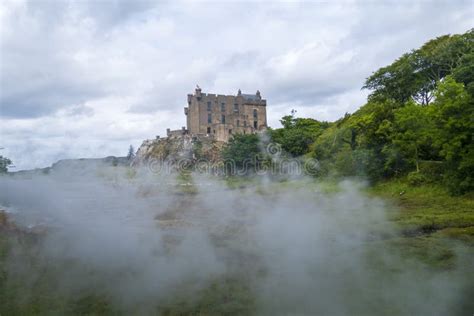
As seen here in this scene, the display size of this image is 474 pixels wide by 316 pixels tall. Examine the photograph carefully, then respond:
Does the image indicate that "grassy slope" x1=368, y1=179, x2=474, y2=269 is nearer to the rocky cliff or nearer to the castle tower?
the rocky cliff

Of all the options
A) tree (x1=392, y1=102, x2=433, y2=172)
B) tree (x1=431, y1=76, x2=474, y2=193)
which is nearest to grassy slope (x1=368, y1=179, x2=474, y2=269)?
tree (x1=431, y1=76, x2=474, y2=193)

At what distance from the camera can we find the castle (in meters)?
70.4

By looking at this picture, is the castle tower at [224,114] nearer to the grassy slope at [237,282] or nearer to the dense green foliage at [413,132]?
the dense green foliage at [413,132]

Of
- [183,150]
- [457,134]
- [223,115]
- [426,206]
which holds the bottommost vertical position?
[426,206]

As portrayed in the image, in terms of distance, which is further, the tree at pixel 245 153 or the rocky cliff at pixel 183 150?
the rocky cliff at pixel 183 150

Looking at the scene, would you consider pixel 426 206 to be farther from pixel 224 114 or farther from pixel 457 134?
pixel 224 114

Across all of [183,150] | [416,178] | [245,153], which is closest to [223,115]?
[183,150]

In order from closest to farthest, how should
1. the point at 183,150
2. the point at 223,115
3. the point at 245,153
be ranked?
1. the point at 245,153
2. the point at 183,150
3. the point at 223,115

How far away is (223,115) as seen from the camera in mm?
72438

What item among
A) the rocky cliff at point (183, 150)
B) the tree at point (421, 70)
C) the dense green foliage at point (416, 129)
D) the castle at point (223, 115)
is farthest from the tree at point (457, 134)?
the castle at point (223, 115)

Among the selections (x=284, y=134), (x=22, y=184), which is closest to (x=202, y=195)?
(x=22, y=184)

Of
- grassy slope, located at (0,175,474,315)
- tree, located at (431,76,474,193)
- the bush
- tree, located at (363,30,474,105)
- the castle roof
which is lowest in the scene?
grassy slope, located at (0,175,474,315)

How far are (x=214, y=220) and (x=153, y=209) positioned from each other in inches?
129

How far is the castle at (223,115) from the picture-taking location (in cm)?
7038
